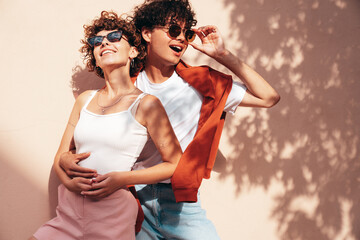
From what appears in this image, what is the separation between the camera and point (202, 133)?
2.60m

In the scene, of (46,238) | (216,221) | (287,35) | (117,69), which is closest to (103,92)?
(117,69)

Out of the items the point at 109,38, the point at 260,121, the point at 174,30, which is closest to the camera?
the point at 109,38

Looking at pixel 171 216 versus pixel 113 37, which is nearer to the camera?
pixel 113 37

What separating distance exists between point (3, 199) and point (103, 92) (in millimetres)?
1603

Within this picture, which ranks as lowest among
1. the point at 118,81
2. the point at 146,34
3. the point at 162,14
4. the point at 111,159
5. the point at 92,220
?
the point at 92,220

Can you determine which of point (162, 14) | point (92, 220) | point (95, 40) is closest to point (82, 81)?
point (95, 40)

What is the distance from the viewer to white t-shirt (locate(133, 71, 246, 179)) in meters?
2.71

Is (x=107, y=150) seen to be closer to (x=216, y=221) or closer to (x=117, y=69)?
(x=117, y=69)

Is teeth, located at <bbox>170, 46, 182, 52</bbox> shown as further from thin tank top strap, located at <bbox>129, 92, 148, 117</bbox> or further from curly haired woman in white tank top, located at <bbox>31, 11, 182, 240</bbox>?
thin tank top strap, located at <bbox>129, 92, 148, 117</bbox>

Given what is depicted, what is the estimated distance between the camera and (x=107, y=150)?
2.29 metres

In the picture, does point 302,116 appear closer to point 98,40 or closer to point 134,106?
point 134,106

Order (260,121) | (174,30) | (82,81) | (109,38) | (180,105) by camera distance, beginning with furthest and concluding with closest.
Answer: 1. (260,121)
2. (82,81)
3. (180,105)
4. (174,30)
5. (109,38)

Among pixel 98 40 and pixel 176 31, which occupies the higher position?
pixel 176 31

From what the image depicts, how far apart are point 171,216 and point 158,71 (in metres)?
1.20
